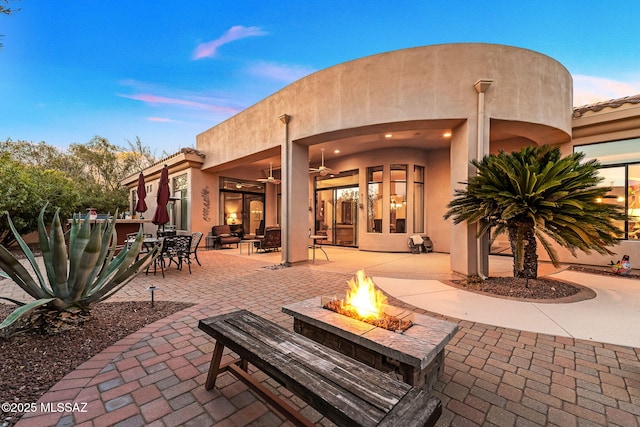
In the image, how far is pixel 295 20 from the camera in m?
10.3

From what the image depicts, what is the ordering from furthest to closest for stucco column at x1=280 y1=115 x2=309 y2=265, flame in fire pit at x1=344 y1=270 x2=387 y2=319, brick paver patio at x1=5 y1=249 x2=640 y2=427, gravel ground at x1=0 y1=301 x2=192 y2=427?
stucco column at x1=280 y1=115 x2=309 y2=265 < flame in fire pit at x1=344 y1=270 x2=387 y2=319 < gravel ground at x1=0 y1=301 x2=192 y2=427 < brick paver patio at x1=5 y1=249 x2=640 y2=427

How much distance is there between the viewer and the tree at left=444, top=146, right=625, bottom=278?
418 centimetres

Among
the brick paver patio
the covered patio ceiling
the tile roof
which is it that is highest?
the tile roof

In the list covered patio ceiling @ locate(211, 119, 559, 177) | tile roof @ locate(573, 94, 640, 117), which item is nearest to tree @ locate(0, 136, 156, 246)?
covered patio ceiling @ locate(211, 119, 559, 177)

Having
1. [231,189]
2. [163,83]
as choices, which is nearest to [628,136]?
[231,189]

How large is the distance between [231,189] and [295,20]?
7889mm

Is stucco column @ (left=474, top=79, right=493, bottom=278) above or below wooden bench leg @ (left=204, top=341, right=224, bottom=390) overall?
above

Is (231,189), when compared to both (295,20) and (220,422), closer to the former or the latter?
(295,20)

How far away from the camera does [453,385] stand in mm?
2053

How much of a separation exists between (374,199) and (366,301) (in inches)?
323

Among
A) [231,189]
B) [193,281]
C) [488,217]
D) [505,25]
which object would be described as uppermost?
[505,25]

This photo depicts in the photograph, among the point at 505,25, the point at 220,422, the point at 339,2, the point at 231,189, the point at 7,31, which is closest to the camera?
the point at 220,422

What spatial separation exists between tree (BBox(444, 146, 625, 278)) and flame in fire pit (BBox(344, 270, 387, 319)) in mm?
2986

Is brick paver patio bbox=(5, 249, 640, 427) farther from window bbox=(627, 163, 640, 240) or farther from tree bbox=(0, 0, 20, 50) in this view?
window bbox=(627, 163, 640, 240)
